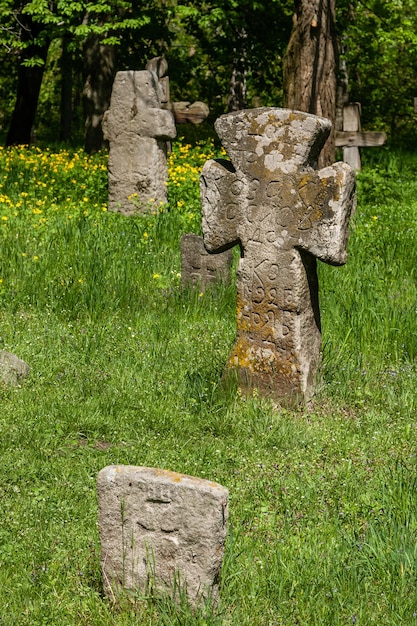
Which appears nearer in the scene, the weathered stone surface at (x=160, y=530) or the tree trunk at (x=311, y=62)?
the weathered stone surface at (x=160, y=530)

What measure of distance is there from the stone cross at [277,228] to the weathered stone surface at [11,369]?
137 cm

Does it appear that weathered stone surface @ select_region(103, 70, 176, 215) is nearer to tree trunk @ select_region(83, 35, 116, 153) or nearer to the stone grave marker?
the stone grave marker

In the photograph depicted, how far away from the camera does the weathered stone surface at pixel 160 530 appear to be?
353 cm

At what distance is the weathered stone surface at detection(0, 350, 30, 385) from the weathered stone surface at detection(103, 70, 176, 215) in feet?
16.9

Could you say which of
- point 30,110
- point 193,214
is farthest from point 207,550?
point 30,110

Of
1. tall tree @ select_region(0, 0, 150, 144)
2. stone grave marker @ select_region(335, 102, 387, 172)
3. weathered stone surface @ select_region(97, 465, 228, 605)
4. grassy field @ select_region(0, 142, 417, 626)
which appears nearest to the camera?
weathered stone surface @ select_region(97, 465, 228, 605)

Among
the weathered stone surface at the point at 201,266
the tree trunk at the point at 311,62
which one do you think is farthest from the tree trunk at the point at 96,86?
the weathered stone surface at the point at 201,266

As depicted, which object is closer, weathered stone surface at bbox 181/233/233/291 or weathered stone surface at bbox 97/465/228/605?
weathered stone surface at bbox 97/465/228/605

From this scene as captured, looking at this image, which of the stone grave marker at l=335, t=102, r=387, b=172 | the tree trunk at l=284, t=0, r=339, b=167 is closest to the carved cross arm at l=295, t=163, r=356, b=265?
the tree trunk at l=284, t=0, r=339, b=167

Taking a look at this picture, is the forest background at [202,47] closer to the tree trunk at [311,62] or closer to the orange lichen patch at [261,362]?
the tree trunk at [311,62]

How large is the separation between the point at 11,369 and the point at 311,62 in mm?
6881

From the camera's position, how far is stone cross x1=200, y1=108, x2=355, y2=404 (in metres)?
5.86

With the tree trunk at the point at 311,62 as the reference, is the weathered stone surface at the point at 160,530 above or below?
below

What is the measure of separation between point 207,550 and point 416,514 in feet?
4.05
